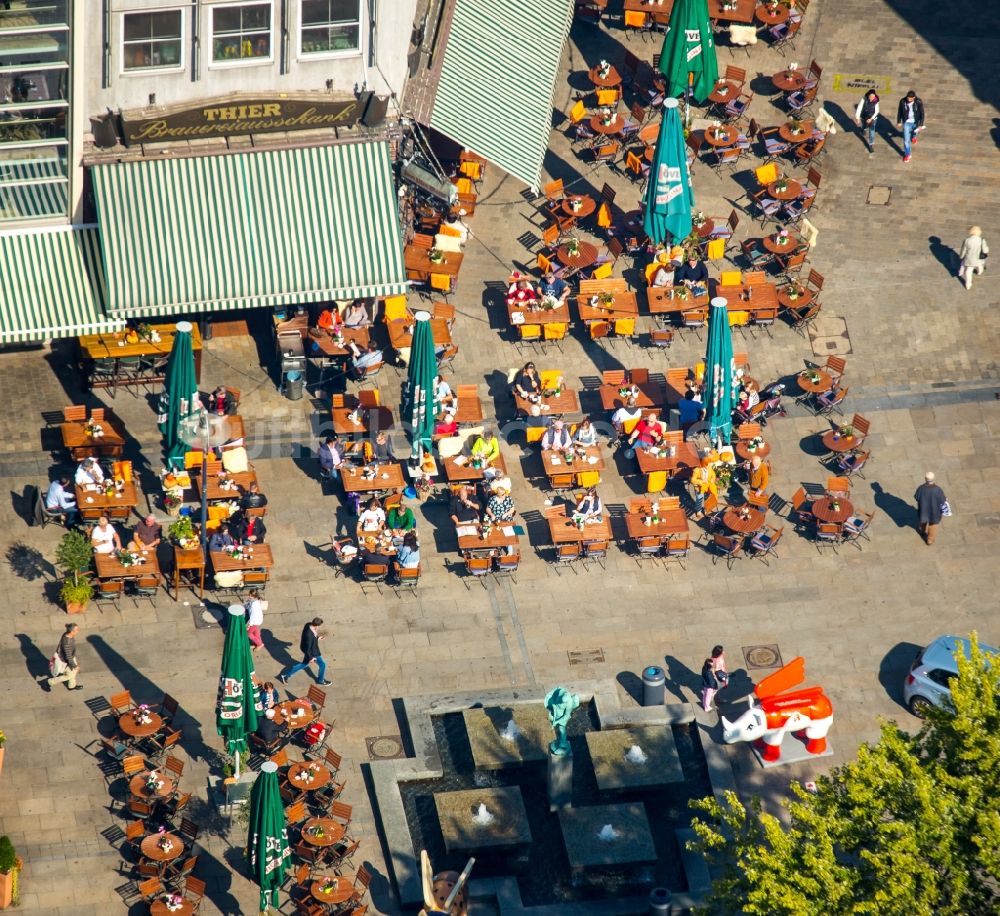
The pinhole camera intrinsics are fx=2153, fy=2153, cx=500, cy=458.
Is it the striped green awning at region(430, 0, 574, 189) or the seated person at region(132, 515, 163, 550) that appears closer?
the seated person at region(132, 515, 163, 550)

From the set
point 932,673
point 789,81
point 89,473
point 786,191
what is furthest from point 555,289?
point 932,673

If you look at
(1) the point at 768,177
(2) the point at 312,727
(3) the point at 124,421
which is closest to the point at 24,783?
(2) the point at 312,727

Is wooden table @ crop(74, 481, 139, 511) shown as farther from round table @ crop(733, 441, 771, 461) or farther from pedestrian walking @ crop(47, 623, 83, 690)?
round table @ crop(733, 441, 771, 461)

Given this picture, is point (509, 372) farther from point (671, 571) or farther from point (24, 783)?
point (24, 783)

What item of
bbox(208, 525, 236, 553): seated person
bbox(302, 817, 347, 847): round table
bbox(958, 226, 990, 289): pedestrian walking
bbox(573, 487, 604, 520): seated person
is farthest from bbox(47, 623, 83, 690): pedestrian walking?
bbox(958, 226, 990, 289): pedestrian walking

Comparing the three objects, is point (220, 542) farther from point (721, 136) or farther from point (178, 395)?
point (721, 136)

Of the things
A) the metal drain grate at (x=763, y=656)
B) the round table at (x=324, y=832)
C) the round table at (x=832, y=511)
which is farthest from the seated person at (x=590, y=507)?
the round table at (x=324, y=832)
